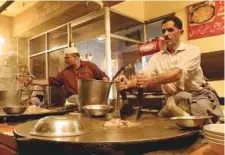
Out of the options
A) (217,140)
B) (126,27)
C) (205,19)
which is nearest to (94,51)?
(126,27)

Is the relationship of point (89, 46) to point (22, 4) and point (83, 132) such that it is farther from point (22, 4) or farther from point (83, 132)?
point (83, 132)

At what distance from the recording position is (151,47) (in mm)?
5234

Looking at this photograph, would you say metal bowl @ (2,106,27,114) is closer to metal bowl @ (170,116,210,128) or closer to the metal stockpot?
the metal stockpot

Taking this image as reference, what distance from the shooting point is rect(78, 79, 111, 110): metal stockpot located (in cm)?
223

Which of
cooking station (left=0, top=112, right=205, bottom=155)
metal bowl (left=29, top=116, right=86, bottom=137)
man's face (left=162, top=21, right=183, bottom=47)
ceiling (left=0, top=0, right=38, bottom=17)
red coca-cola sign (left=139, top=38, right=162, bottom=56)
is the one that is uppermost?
ceiling (left=0, top=0, right=38, bottom=17)

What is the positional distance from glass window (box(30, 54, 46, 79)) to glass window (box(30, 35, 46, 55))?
0.21 m

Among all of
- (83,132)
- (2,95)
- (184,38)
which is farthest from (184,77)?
(184,38)

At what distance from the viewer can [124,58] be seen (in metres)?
5.98

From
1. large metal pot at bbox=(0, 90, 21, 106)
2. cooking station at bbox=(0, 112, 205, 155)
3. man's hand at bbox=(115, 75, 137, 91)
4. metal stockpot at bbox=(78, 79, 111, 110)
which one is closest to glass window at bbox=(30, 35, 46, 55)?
large metal pot at bbox=(0, 90, 21, 106)

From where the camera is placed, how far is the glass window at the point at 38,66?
24.3ft

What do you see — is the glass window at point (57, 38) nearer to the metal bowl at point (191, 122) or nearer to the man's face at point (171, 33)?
the man's face at point (171, 33)

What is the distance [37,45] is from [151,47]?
413cm

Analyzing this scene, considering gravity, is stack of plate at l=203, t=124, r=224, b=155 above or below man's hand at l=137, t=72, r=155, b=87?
below

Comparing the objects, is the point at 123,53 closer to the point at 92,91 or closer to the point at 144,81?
the point at 92,91
